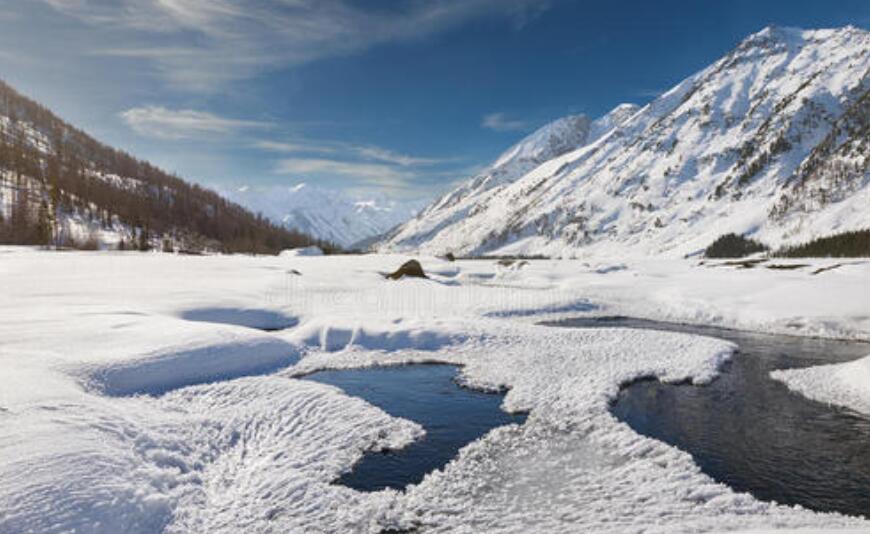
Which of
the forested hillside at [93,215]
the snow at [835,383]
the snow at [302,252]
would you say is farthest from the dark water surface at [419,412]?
the forested hillside at [93,215]

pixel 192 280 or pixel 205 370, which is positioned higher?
pixel 192 280

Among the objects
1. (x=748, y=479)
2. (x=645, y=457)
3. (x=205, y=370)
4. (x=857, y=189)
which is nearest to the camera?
(x=748, y=479)

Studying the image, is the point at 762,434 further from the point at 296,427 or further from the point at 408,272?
the point at 408,272

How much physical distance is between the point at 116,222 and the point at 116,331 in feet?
545

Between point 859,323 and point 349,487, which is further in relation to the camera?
point 859,323

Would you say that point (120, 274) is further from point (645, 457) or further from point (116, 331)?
point (645, 457)

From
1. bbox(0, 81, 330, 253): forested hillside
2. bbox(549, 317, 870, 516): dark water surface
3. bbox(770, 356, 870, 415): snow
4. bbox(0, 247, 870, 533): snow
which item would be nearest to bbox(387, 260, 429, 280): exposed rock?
bbox(0, 247, 870, 533): snow

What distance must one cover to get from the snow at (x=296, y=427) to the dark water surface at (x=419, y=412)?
544mm

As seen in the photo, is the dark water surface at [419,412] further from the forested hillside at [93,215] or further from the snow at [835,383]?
the forested hillside at [93,215]

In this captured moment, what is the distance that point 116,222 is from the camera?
15688cm

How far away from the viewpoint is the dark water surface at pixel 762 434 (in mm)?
11273

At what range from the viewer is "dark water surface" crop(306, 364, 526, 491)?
40.0 feet

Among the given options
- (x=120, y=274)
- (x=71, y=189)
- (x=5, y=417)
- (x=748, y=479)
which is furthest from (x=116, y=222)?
(x=748, y=479)

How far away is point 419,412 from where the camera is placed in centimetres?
1672
